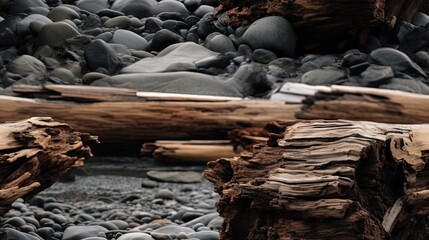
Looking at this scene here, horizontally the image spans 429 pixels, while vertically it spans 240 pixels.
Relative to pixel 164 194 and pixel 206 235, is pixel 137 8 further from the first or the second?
pixel 206 235

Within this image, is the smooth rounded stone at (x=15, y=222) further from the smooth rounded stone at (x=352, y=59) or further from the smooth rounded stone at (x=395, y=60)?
the smooth rounded stone at (x=395, y=60)

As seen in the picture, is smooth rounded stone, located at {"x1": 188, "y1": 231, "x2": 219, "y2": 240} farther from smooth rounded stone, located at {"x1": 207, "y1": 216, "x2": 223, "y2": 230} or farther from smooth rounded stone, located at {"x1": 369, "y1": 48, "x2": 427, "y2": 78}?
smooth rounded stone, located at {"x1": 369, "y1": 48, "x2": 427, "y2": 78}

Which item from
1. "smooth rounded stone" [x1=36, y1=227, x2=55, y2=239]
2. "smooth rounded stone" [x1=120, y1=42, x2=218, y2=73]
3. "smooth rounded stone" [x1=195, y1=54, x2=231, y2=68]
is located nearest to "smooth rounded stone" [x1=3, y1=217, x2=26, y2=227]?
"smooth rounded stone" [x1=36, y1=227, x2=55, y2=239]

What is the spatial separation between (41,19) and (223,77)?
233 cm

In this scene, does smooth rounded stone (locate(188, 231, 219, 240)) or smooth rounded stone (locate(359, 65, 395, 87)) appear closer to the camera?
smooth rounded stone (locate(188, 231, 219, 240))

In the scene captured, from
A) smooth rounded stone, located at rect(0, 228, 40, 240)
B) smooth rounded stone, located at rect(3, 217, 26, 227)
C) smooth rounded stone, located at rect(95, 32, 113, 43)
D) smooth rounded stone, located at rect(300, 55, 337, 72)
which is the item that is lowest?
smooth rounded stone, located at rect(3, 217, 26, 227)

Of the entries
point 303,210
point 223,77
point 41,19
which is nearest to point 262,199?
point 303,210

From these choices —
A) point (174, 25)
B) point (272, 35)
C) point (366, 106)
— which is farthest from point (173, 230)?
point (174, 25)

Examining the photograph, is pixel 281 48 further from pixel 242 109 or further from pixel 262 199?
pixel 262 199

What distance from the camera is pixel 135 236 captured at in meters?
3.46

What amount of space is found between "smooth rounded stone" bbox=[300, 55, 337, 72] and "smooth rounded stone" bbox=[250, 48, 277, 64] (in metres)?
0.32

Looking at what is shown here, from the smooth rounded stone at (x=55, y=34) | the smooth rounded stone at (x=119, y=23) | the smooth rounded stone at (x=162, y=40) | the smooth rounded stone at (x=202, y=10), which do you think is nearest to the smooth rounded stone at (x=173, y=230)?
the smooth rounded stone at (x=162, y=40)

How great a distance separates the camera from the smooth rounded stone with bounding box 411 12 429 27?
7.30 m

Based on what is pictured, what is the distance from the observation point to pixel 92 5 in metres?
7.93
